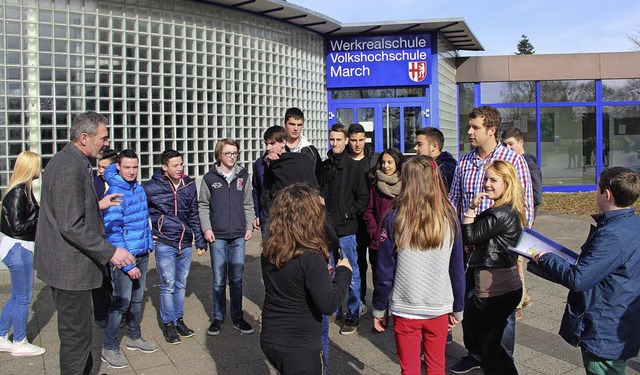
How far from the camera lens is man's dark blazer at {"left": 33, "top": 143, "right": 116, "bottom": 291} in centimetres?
373

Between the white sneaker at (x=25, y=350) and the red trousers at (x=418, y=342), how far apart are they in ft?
10.9

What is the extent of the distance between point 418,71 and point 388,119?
1333 millimetres

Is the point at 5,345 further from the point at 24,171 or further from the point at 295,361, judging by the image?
the point at 295,361

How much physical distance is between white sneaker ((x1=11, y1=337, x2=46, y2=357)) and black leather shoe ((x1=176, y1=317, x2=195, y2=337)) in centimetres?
118

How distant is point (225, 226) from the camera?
227 inches

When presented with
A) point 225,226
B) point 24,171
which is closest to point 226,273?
point 225,226

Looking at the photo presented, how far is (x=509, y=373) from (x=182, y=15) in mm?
8410

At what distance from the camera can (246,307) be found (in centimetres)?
651

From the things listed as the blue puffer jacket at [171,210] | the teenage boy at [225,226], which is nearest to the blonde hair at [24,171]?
the blue puffer jacket at [171,210]

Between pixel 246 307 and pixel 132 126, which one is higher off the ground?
pixel 132 126

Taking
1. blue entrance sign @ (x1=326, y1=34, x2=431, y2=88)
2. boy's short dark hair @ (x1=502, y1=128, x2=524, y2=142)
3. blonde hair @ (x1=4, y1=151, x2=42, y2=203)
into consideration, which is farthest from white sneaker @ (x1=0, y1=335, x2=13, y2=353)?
blue entrance sign @ (x1=326, y1=34, x2=431, y2=88)

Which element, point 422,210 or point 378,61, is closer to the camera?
point 422,210

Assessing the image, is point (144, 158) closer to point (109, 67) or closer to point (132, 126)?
point (132, 126)

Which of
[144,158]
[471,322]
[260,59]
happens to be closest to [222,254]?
[471,322]
